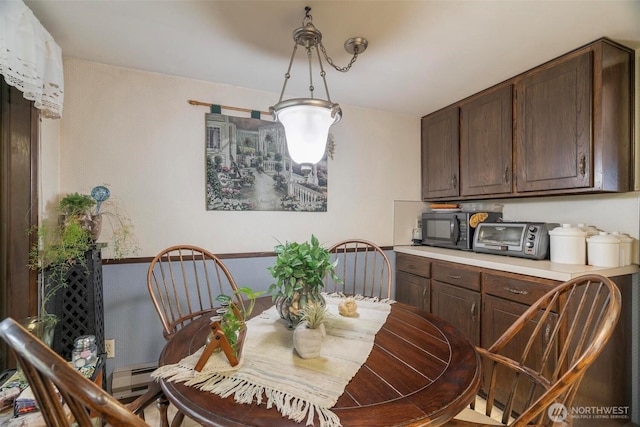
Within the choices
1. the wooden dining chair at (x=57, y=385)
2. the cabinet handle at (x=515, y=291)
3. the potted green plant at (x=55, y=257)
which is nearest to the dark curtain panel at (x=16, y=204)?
the potted green plant at (x=55, y=257)

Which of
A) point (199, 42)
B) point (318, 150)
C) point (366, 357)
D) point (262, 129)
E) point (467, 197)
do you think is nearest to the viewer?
point (366, 357)

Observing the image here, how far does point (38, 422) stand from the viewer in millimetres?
1079

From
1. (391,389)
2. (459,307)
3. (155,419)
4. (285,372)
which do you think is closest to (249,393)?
(285,372)

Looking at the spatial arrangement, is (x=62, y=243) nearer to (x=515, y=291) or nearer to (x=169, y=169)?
(x=169, y=169)

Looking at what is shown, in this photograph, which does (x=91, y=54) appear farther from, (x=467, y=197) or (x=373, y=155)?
(x=467, y=197)

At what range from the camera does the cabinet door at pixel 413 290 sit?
2.53 meters

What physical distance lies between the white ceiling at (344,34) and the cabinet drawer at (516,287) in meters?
1.40

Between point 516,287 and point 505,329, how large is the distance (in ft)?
0.93

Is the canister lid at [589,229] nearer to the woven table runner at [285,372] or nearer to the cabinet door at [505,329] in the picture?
the cabinet door at [505,329]

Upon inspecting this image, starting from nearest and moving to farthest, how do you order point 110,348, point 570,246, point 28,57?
point 28,57 < point 570,246 < point 110,348

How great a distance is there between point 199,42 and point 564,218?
278 cm

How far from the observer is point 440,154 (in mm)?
2877

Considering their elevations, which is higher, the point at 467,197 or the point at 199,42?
the point at 199,42

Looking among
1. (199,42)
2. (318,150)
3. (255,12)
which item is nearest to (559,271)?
(318,150)
